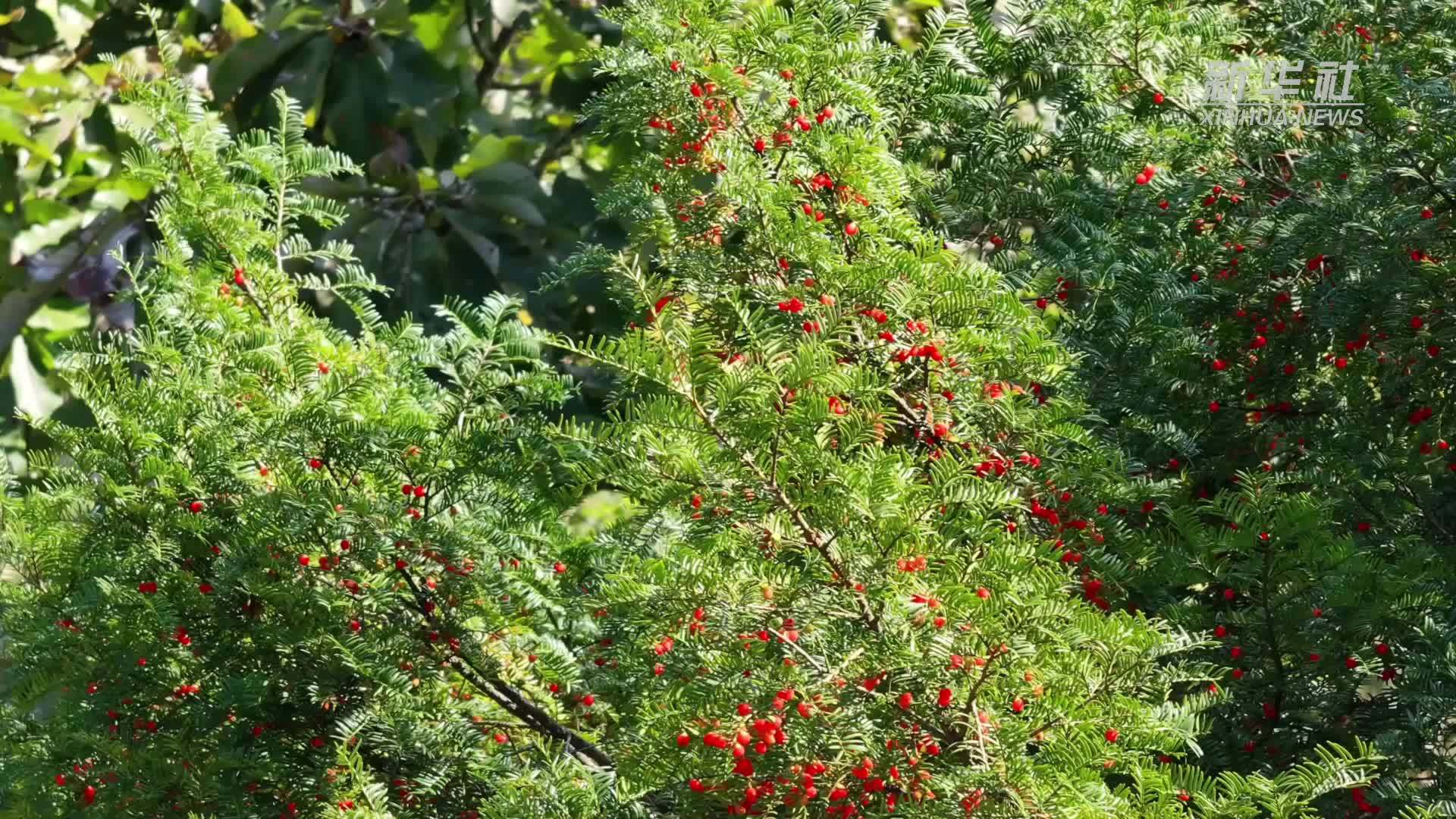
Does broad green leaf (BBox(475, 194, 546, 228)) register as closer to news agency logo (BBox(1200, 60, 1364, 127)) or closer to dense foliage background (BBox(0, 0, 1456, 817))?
dense foliage background (BBox(0, 0, 1456, 817))

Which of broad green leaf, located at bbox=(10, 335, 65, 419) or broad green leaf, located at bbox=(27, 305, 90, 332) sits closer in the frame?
broad green leaf, located at bbox=(10, 335, 65, 419)

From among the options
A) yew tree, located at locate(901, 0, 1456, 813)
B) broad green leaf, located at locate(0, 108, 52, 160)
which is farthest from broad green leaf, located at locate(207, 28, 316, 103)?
yew tree, located at locate(901, 0, 1456, 813)

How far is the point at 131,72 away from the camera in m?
1.78

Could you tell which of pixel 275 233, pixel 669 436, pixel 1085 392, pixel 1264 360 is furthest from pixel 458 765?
pixel 1264 360

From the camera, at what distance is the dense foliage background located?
3.82 ft

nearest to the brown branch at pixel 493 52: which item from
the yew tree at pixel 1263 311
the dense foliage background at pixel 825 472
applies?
the dense foliage background at pixel 825 472

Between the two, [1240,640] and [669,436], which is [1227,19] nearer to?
[1240,640]

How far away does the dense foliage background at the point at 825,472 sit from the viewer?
117 cm

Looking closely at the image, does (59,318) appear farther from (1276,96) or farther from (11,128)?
(1276,96)

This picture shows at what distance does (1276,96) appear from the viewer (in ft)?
6.51

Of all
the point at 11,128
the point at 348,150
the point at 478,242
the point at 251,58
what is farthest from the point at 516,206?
the point at 11,128

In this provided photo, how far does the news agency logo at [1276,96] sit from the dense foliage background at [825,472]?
24mm

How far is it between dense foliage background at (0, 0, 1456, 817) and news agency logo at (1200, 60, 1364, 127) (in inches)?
1.0

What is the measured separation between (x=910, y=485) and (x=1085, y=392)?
57 centimetres
